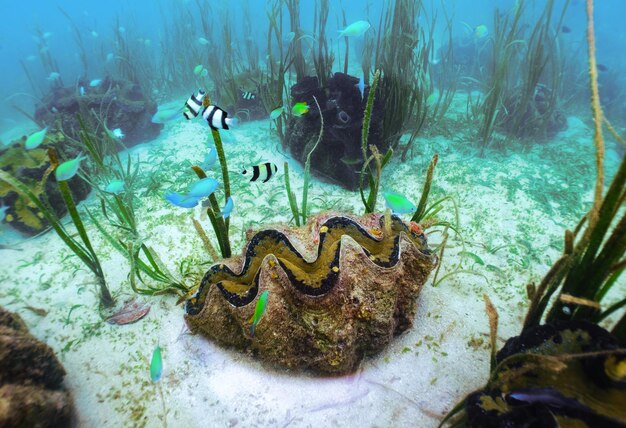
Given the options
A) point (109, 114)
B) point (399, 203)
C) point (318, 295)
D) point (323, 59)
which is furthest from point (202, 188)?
point (109, 114)

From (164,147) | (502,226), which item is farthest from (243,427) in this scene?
(164,147)

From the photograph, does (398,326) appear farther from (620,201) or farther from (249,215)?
(249,215)

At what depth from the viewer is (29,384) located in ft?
6.83

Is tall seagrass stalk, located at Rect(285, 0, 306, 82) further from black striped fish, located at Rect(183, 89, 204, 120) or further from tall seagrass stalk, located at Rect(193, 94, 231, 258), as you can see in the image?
tall seagrass stalk, located at Rect(193, 94, 231, 258)

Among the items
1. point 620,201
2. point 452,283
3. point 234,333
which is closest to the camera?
point 620,201

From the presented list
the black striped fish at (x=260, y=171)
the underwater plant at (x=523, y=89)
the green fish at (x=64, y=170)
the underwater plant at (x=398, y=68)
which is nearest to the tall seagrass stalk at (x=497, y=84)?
the underwater plant at (x=523, y=89)

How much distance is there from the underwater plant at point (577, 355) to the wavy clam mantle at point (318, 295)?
729 mm

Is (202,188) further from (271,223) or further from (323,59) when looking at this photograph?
(323,59)

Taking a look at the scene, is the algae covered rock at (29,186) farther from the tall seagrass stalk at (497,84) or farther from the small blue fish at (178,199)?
the tall seagrass stalk at (497,84)

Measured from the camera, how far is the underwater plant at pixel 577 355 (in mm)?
1484

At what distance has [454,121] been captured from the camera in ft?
25.1

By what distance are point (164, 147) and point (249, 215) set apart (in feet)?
14.1

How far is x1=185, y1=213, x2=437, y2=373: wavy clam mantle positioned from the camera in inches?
90.0

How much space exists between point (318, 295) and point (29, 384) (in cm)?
213
